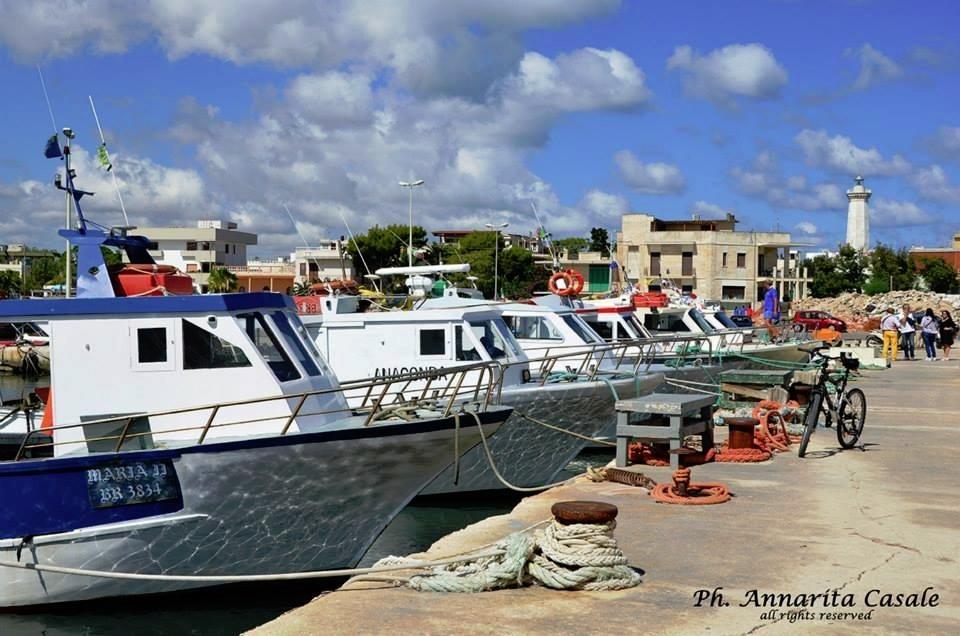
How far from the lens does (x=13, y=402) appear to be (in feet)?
42.3

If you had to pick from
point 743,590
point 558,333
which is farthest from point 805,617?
point 558,333

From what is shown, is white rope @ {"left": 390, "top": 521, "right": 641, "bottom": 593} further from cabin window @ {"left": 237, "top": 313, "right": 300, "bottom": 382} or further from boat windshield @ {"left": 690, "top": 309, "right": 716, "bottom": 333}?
boat windshield @ {"left": 690, "top": 309, "right": 716, "bottom": 333}

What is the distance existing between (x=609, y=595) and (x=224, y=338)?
5.32 metres

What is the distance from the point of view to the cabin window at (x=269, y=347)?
35.8ft

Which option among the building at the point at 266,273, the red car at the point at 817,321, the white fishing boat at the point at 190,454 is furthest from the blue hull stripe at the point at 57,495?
the building at the point at 266,273

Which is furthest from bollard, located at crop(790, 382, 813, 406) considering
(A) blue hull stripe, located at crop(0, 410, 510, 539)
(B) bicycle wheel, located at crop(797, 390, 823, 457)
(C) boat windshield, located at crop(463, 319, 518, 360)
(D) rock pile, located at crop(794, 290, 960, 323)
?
(D) rock pile, located at crop(794, 290, 960, 323)

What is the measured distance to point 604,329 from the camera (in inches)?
886

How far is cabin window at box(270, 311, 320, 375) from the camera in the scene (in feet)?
36.9

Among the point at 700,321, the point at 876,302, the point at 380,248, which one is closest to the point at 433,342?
the point at 700,321

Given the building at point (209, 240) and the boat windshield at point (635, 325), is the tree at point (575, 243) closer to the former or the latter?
the building at point (209, 240)

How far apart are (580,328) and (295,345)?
9046mm

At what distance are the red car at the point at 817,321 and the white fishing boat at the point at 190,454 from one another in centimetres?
3997

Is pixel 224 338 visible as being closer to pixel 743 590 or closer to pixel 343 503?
pixel 343 503

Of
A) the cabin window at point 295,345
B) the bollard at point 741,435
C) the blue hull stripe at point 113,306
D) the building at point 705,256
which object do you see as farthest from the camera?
the building at point 705,256
